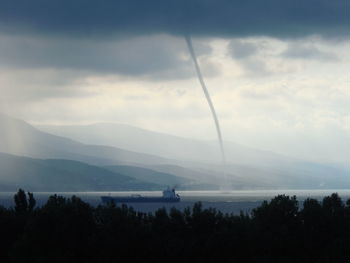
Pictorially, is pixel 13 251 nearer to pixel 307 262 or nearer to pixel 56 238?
pixel 56 238

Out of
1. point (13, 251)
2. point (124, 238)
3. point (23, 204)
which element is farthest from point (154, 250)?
point (23, 204)

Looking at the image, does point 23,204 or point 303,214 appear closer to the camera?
point 303,214

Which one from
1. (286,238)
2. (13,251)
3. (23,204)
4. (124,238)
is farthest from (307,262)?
(23,204)

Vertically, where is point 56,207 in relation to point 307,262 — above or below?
above

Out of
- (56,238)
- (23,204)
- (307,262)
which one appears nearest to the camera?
(307,262)

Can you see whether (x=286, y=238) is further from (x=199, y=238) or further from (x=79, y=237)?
(x=79, y=237)

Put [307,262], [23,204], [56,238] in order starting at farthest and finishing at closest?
[23,204], [56,238], [307,262]
